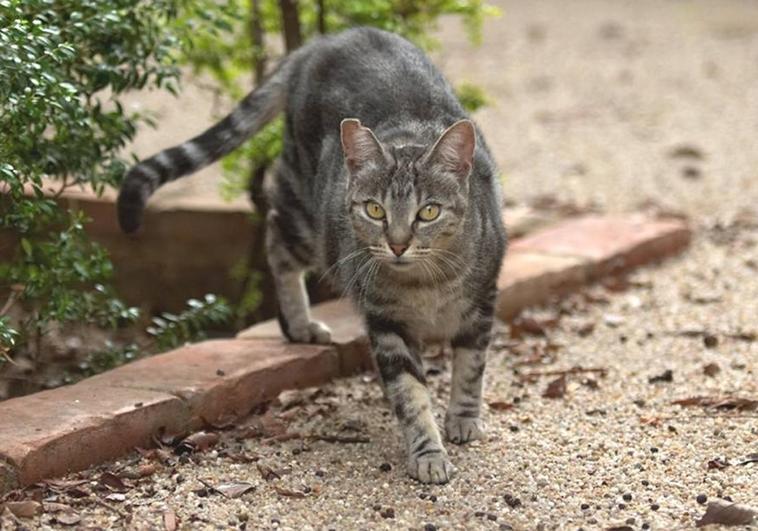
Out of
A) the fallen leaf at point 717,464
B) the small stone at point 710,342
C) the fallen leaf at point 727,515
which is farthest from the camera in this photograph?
the small stone at point 710,342

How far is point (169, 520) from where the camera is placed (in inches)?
136

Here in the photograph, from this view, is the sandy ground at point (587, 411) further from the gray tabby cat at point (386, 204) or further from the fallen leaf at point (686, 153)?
the gray tabby cat at point (386, 204)

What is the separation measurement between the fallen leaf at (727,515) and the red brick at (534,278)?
2.12m

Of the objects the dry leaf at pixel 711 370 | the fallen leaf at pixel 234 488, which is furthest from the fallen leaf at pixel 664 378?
the fallen leaf at pixel 234 488

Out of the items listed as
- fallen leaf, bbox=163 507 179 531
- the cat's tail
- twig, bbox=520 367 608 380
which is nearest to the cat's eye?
the cat's tail

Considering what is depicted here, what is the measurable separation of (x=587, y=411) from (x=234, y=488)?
1400mm

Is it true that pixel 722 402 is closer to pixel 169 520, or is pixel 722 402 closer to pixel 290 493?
pixel 290 493

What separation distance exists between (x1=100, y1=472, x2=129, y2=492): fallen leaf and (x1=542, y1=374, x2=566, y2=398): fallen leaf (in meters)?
1.69

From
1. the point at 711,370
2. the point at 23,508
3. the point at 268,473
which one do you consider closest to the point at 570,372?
the point at 711,370

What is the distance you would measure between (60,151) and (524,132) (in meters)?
5.04

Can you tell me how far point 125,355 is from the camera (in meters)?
4.82

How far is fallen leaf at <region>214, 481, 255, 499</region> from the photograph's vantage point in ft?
12.0

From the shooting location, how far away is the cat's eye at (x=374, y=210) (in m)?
3.94

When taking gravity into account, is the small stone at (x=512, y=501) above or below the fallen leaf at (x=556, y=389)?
above
